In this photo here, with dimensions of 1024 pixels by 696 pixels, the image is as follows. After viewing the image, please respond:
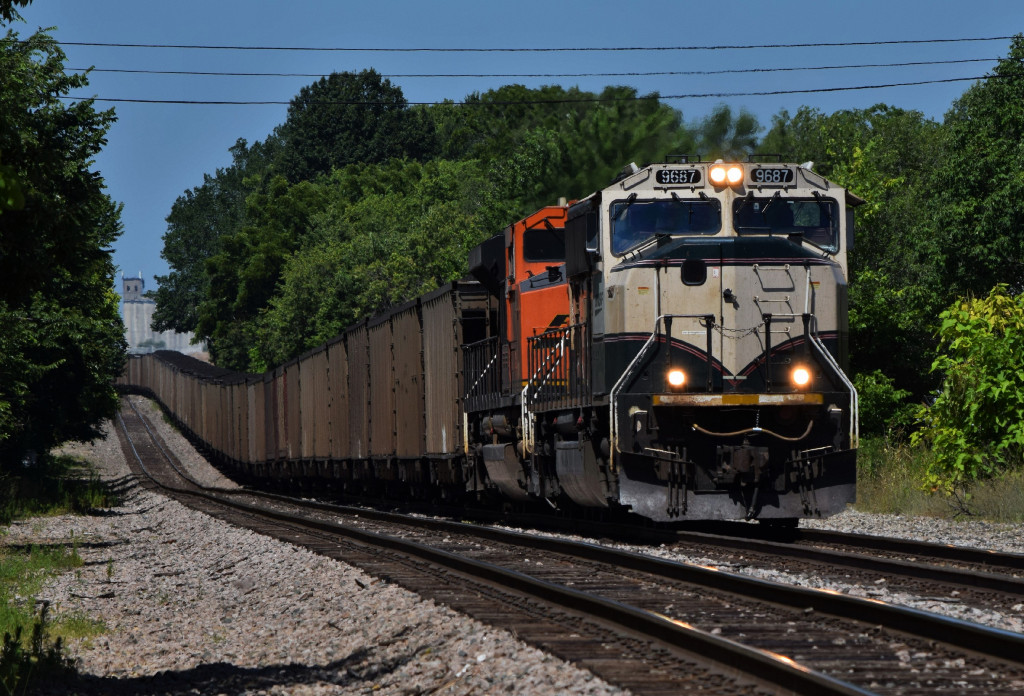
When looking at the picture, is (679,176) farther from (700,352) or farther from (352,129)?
(352,129)

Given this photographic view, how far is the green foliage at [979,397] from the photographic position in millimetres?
17203

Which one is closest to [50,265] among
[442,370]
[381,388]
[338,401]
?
[442,370]

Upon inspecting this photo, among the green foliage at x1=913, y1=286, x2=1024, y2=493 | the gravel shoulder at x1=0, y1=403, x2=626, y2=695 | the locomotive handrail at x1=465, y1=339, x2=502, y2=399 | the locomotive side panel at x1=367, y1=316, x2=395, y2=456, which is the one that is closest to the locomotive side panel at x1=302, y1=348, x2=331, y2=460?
the locomotive side panel at x1=367, y1=316, x2=395, y2=456

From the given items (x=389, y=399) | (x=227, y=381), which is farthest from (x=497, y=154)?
(x=389, y=399)

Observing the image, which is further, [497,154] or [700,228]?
[497,154]

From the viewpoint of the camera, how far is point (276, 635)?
32.4 feet

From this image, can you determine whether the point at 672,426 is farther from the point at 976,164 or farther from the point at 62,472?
the point at 62,472

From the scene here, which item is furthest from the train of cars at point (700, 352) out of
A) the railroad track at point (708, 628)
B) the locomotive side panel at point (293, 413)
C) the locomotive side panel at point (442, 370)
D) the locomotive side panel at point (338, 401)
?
the locomotive side panel at point (293, 413)

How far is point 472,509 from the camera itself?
21.0 m

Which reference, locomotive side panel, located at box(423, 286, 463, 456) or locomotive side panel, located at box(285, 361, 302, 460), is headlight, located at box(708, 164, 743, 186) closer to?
locomotive side panel, located at box(423, 286, 463, 456)

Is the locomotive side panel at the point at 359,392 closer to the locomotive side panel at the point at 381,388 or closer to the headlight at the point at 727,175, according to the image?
the locomotive side panel at the point at 381,388

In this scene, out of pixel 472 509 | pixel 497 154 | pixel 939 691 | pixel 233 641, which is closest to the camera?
pixel 939 691

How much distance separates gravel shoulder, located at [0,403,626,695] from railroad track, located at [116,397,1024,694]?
31cm

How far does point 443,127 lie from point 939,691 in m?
119
